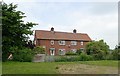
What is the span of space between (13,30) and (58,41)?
38521 mm

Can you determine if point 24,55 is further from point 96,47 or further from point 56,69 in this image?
point 96,47

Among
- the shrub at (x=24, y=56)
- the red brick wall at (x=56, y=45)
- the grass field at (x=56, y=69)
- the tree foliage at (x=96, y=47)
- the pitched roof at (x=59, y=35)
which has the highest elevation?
the pitched roof at (x=59, y=35)

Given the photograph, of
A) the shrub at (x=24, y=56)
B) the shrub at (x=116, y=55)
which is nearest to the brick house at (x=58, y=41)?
the shrub at (x=116, y=55)

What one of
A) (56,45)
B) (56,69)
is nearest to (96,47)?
(56,45)

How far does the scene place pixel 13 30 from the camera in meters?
31.9

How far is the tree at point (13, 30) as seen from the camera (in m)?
31.9

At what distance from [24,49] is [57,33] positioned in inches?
1386

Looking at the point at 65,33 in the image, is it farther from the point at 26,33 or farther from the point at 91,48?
the point at 26,33

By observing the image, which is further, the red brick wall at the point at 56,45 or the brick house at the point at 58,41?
the brick house at the point at 58,41

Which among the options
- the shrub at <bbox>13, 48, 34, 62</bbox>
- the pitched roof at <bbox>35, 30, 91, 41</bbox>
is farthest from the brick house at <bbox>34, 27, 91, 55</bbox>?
the shrub at <bbox>13, 48, 34, 62</bbox>

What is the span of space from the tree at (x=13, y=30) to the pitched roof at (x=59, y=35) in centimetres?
3251

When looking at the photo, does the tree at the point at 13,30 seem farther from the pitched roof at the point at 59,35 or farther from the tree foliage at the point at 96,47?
the pitched roof at the point at 59,35

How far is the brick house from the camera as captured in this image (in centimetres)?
6806

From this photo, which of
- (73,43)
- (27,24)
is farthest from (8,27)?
(73,43)
